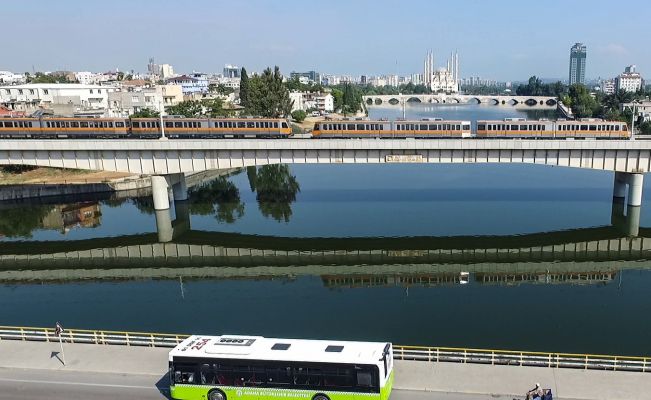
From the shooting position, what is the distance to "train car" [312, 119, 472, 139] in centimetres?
6334

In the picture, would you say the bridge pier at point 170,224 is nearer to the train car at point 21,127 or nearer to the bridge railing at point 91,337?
the train car at point 21,127

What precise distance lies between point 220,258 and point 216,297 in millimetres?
10471

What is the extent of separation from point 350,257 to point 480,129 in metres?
26.6

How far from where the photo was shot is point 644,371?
22.2 m

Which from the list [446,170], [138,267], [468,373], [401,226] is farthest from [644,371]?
[446,170]

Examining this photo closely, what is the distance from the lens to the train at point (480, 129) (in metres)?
61.1

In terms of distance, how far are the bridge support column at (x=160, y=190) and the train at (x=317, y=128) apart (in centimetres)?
1002

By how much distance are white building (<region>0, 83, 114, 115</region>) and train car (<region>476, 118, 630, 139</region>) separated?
367 ft

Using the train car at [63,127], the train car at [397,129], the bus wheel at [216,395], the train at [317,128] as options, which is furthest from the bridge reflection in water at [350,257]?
the bus wheel at [216,395]

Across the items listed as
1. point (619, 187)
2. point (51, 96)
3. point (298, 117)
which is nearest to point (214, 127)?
point (619, 187)

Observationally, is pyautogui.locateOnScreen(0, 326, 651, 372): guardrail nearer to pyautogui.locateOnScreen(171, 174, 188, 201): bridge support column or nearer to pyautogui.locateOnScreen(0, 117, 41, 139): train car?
A: pyautogui.locateOnScreen(171, 174, 188, 201): bridge support column

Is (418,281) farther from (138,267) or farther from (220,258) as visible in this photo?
(138,267)

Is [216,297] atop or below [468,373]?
below

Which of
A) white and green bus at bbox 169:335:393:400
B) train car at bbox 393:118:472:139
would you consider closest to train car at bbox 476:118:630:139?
train car at bbox 393:118:472:139
